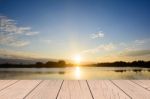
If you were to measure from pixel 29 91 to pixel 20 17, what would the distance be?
14.1ft

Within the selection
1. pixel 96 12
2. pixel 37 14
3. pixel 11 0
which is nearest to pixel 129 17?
pixel 96 12

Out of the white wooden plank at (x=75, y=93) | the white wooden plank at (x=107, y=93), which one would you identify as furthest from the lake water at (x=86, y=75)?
the white wooden plank at (x=75, y=93)

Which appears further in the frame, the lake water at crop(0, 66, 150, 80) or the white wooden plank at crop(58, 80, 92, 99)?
the lake water at crop(0, 66, 150, 80)

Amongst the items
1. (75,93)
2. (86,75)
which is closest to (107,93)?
(75,93)

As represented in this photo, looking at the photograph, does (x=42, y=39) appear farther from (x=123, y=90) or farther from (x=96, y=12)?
(x=123, y=90)

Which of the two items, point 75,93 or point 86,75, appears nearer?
point 75,93

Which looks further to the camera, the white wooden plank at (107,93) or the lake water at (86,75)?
the lake water at (86,75)

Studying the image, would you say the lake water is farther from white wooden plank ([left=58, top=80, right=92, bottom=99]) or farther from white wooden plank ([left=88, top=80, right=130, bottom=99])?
white wooden plank ([left=58, top=80, right=92, bottom=99])

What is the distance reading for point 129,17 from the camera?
6520 mm

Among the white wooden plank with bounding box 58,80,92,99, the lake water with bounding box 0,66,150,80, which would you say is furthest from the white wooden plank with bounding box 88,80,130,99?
the lake water with bounding box 0,66,150,80

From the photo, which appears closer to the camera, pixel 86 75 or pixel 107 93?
pixel 107 93

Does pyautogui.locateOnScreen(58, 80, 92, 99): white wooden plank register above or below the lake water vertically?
below

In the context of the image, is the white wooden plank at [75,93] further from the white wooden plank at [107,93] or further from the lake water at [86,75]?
the lake water at [86,75]

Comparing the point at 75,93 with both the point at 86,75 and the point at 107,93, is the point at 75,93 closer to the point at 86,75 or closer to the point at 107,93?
the point at 107,93
